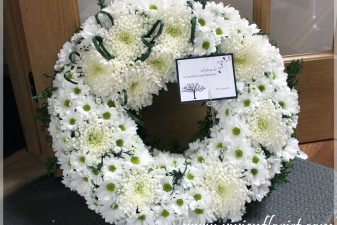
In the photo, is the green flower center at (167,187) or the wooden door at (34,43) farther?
the wooden door at (34,43)

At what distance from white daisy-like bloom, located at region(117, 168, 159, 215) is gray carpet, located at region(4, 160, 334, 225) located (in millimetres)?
233

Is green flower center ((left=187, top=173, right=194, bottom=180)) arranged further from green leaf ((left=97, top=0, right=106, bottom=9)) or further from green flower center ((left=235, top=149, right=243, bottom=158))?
green leaf ((left=97, top=0, right=106, bottom=9))

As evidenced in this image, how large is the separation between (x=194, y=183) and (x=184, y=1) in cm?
50

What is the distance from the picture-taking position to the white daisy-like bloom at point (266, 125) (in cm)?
122

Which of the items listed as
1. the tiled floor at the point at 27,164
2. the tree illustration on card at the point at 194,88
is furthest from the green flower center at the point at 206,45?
the tiled floor at the point at 27,164

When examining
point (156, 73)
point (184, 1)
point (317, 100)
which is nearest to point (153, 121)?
point (156, 73)

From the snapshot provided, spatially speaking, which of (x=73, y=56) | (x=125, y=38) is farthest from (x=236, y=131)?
(x=73, y=56)

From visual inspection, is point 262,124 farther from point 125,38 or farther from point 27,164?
point 27,164

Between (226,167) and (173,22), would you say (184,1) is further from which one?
(226,167)

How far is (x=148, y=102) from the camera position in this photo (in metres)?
1.27

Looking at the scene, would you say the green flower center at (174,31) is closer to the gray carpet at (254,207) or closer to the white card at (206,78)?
the white card at (206,78)

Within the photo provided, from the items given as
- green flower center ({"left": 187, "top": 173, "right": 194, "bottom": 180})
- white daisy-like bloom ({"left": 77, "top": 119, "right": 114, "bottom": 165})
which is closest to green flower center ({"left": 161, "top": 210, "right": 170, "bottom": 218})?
green flower center ({"left": 187, "top": 173, "right": 194, "bottom": 180})

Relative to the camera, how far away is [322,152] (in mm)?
1713

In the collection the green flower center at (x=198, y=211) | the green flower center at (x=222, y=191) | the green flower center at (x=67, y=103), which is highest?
the green flower center at (x=67, y=103)
